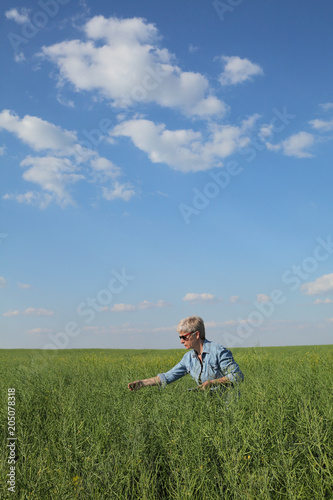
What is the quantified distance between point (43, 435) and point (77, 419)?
36.7 inches

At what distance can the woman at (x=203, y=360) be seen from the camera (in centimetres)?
451

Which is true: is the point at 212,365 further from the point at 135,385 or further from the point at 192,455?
the point at 192,455

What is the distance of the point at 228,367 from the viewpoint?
4.52m

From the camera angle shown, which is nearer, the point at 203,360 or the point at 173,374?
the point at 203,360

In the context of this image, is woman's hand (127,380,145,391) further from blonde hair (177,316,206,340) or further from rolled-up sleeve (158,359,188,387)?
blonde hair (177,316,206,340)

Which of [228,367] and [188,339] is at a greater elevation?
[188,339]

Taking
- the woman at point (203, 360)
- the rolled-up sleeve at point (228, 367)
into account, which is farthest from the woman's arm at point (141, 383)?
the rolled-up sleeve at point (228, 367)

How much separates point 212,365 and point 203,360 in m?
0.13

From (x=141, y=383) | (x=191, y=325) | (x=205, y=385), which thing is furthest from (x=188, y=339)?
(x=141, y=383)

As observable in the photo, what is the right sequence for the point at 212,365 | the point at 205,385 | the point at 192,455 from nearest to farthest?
the point at 192,455 → the point at 205,385 → the point at 212,365

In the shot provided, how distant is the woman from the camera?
4.51 metres

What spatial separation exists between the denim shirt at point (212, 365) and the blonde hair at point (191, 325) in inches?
8.1

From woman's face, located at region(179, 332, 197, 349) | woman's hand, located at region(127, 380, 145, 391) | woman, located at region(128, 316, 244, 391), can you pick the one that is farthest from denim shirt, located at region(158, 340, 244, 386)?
woman's hand, located at region(127, 380, 145, 391)

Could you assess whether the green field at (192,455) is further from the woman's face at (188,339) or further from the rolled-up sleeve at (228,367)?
the woman's face at (188,339)
